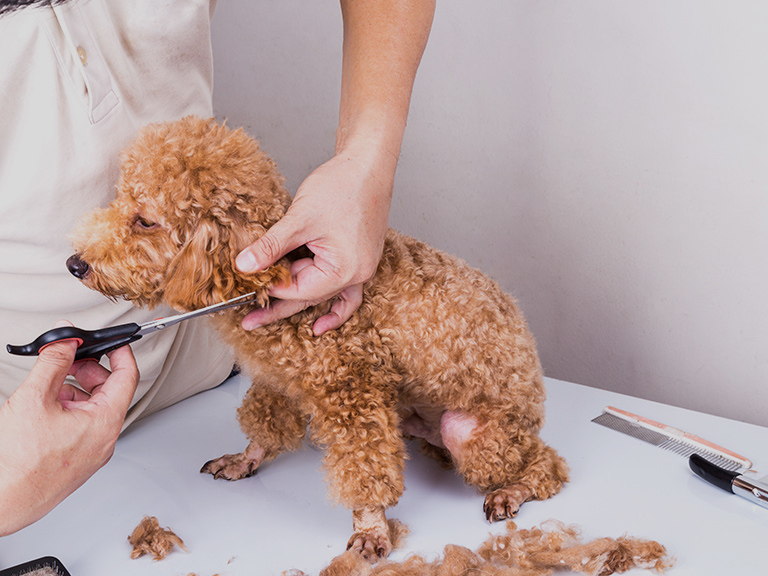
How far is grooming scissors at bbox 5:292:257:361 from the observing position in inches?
30.3

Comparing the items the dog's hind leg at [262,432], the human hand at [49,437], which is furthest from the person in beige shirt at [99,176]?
the dog's hind leg at [262,432]

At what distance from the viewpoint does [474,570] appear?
0.83 m

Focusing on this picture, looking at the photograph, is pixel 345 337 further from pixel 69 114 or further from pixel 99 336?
pixel 69 114

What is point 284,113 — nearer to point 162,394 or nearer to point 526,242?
point 526,242

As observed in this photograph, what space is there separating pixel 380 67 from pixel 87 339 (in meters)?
0.62

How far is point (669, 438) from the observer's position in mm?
1166

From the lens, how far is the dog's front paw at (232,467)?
1.10 metres

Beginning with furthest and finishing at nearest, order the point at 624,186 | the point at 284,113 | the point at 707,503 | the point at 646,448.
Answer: the point at 284,113
the point at 624,186
the point at 646,448
the point at 707,503

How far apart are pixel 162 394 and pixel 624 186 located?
118 cm

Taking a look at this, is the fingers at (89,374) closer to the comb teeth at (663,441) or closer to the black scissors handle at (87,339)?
the black scissors handle at (87,339)

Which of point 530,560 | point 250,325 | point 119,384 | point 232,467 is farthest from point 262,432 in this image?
point 530,560

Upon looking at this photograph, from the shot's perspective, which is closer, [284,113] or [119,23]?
[119,23]

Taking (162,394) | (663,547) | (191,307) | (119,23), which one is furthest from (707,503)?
(119,23)

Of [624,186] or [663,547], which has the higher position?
[624,186]
